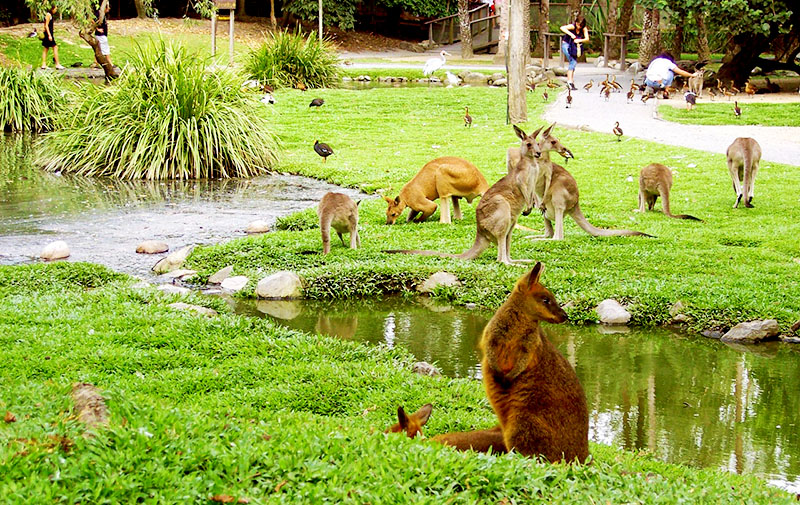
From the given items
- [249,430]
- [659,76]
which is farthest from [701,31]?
[249,430]

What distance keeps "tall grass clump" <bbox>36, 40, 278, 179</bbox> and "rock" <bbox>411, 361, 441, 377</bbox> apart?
9.41m

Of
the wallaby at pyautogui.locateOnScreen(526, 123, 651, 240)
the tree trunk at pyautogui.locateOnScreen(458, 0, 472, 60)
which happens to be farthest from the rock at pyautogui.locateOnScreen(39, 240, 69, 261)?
the tree trunk at pyautogui.locateOnScreen(458, 0, 472, 60)

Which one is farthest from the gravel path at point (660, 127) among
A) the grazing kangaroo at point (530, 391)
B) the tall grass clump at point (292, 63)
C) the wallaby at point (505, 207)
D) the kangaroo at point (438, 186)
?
the grazing kangaroo at point (530, 391)

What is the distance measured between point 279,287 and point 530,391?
4702 mm

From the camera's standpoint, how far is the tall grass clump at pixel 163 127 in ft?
48.1

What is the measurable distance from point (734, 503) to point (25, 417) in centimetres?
292

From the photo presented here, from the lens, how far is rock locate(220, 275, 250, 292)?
8.49 metres

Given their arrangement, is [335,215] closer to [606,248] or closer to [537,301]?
[606,248]

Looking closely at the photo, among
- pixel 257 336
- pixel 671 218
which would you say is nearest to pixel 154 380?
pixel 257 336

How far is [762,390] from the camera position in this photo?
625 centimetres

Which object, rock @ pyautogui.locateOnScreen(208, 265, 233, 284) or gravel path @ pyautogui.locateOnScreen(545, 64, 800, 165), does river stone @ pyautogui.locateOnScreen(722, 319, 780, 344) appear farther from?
gravel path @ pyautogui.locateOnScreen(545, 64, 800, 165)

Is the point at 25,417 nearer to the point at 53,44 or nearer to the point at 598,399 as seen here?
the point at 598,399

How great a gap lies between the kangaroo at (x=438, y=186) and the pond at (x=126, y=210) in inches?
76.1

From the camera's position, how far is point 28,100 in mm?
20344
